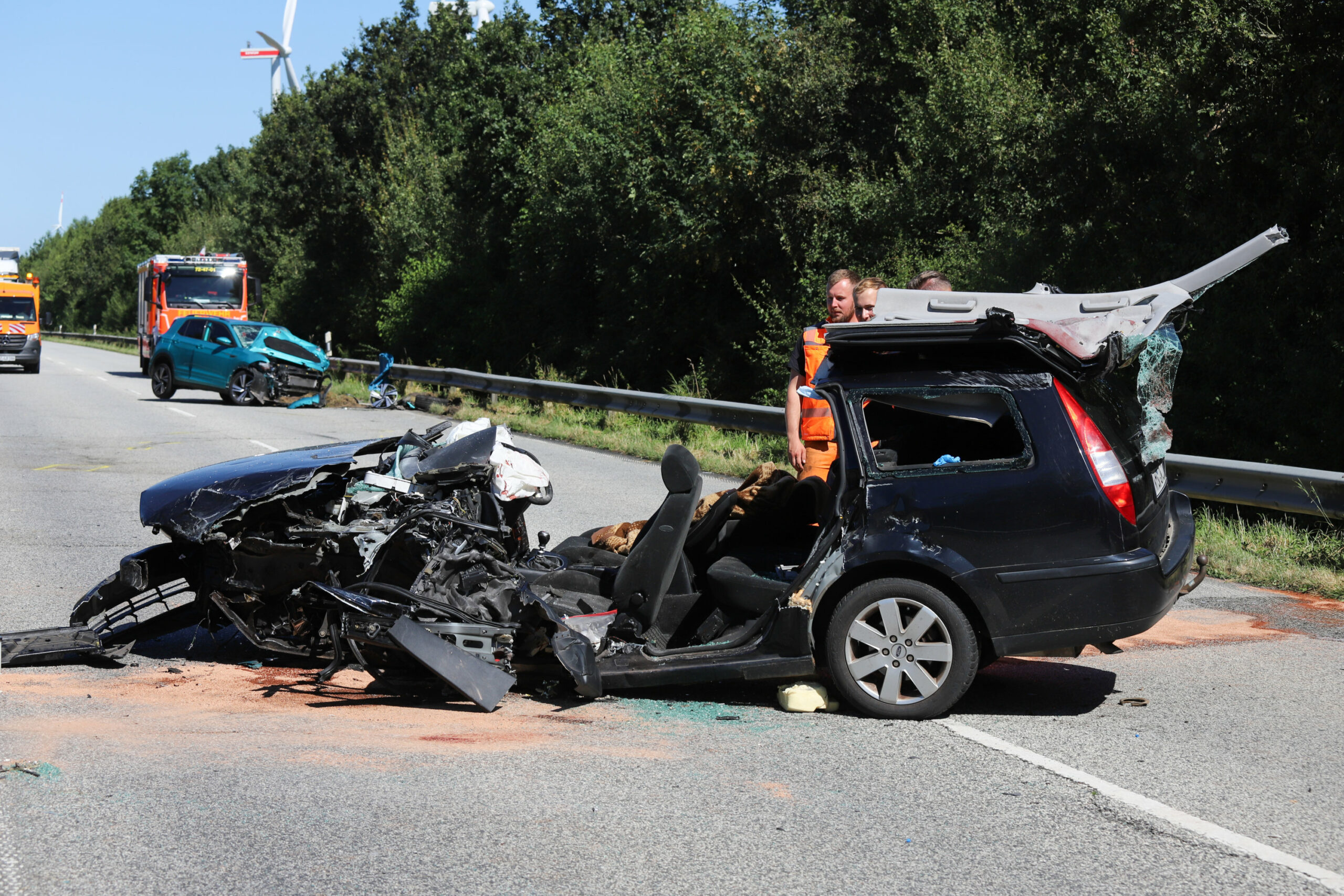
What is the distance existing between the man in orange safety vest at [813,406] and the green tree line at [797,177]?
819 centimetres

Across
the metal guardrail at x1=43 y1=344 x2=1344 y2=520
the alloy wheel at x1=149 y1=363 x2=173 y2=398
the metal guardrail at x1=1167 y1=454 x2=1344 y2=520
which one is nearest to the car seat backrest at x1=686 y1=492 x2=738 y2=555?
the metal guardrail at x1=1167 y1=454 x2=1344 y2=520

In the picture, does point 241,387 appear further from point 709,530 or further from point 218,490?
point 709,530

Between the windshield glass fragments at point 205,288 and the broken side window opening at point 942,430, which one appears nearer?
the broken side window opening at point 942,430

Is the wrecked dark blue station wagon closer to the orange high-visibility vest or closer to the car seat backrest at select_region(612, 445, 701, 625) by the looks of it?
the car seat backrest at select_region(612, 445, 701, 625)

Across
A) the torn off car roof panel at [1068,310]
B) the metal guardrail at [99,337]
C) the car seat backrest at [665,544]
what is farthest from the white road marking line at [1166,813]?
the metal guardrail at [99,337]

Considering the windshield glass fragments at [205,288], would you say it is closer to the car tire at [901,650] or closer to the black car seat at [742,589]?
the black car seat at [742,589]

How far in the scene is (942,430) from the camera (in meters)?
5.53

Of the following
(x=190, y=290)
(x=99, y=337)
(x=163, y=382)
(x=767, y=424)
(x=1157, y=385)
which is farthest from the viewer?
(x=99, y=337)

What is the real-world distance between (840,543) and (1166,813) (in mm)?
1604

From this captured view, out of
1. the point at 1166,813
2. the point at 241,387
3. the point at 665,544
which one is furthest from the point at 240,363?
the point at 1166,813

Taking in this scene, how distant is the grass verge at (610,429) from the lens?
49.5 ft

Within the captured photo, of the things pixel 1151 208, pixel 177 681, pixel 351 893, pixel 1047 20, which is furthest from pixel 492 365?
pixel 351 893

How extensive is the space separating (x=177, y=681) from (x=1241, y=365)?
493 inches

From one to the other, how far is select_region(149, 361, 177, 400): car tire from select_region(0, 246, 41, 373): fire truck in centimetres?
1253
